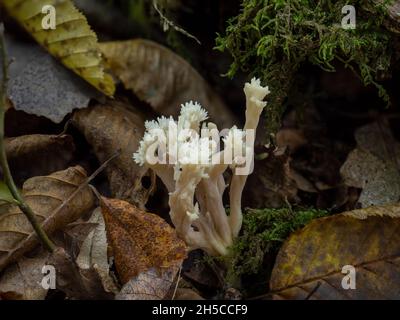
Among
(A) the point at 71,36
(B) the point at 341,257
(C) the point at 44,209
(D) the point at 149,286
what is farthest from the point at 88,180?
(B) the point at 341,257

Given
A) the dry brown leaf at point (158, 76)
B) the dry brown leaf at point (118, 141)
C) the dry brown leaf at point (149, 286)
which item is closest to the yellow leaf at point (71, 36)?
the dry brown leaf at point (118, 141)

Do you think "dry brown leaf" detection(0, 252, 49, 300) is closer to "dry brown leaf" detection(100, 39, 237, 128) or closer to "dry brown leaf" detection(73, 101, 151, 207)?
"dry brown leaf" detection(73, 101, 151, 207)

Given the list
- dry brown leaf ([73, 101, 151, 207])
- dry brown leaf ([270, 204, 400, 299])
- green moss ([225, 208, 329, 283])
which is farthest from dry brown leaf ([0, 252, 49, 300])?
dry brown leaf ([270, 204, 400, 299])

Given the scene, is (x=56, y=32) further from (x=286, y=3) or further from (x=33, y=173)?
(x=286, y=3)

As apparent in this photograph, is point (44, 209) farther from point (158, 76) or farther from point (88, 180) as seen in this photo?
point (158, 76)

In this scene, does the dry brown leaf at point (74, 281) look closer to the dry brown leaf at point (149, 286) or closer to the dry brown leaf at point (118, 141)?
the dry brown leaf at point (149, 286)
